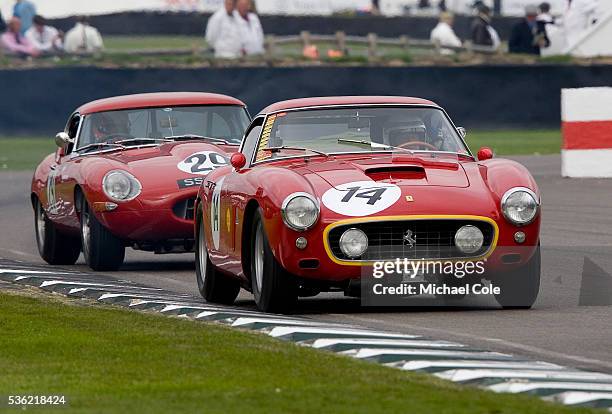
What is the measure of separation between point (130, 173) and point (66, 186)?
1.00 metres

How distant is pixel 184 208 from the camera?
1282 cm

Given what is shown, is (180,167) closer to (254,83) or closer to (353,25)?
(254,83)

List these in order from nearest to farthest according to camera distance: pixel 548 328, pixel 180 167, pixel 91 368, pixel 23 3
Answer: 1. pixel 91 368
2. pixel 548 328
3. pixel 180 167
4. pixel 23 3

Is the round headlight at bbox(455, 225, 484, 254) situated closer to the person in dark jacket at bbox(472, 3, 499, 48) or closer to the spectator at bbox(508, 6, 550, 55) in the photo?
the spectator at bbox(508, 6, 550, 55)

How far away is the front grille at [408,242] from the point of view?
9062 millimetres

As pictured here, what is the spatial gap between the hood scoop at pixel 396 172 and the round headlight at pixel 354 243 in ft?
1.43

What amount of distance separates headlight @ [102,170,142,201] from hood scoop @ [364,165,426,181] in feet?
12.1

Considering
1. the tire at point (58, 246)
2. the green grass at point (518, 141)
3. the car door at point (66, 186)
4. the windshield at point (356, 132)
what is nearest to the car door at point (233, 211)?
the windshield at point (356, 132)

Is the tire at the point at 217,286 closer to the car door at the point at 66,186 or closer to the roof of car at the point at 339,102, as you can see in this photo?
the roof of car at the point at 339,102

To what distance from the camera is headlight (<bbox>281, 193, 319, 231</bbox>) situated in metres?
9.06

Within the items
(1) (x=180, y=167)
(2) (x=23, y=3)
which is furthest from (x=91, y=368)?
(2) (x=23, y=3)

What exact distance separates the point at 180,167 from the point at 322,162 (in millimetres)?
3244

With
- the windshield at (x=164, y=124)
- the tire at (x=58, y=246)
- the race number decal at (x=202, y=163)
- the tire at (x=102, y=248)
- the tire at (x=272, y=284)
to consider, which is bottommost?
the tire at (x=58, y=246)

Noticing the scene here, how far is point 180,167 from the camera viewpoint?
12953 mm
